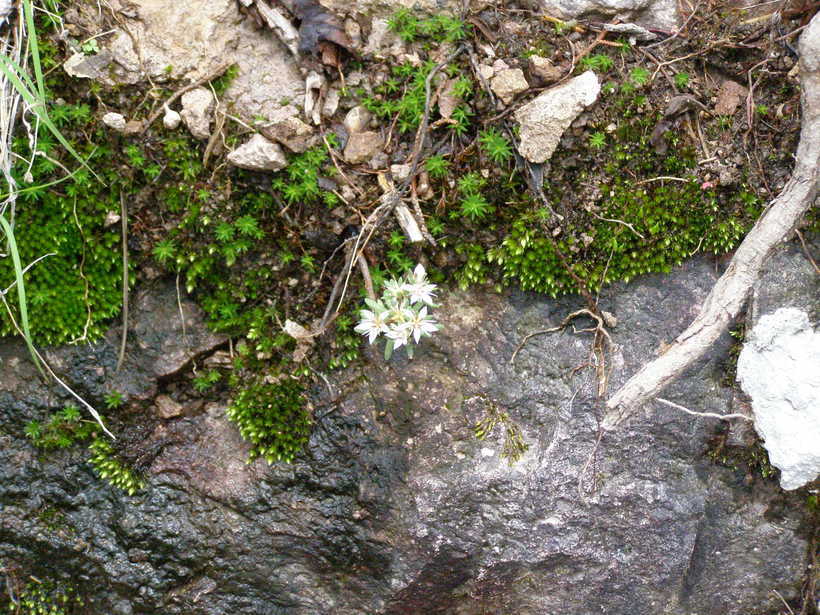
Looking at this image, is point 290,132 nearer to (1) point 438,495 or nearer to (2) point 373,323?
(2) point 373,323

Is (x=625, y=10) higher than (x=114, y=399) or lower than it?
higher

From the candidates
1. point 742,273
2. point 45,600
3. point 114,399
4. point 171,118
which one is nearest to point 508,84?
point 742,273

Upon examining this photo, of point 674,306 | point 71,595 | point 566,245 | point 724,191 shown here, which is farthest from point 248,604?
point 724,191

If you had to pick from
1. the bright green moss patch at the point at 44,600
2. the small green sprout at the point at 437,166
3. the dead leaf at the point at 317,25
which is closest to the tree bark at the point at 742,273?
the small green sprout at the point at 437,166

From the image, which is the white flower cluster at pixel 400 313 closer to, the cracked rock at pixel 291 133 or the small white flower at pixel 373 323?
the small white flower at pixel 373 323

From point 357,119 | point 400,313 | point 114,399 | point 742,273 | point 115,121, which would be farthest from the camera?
point 114,399

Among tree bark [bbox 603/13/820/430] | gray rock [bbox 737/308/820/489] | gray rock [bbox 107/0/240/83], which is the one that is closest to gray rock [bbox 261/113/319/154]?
gray rock [bbox 107/0/240/83]
